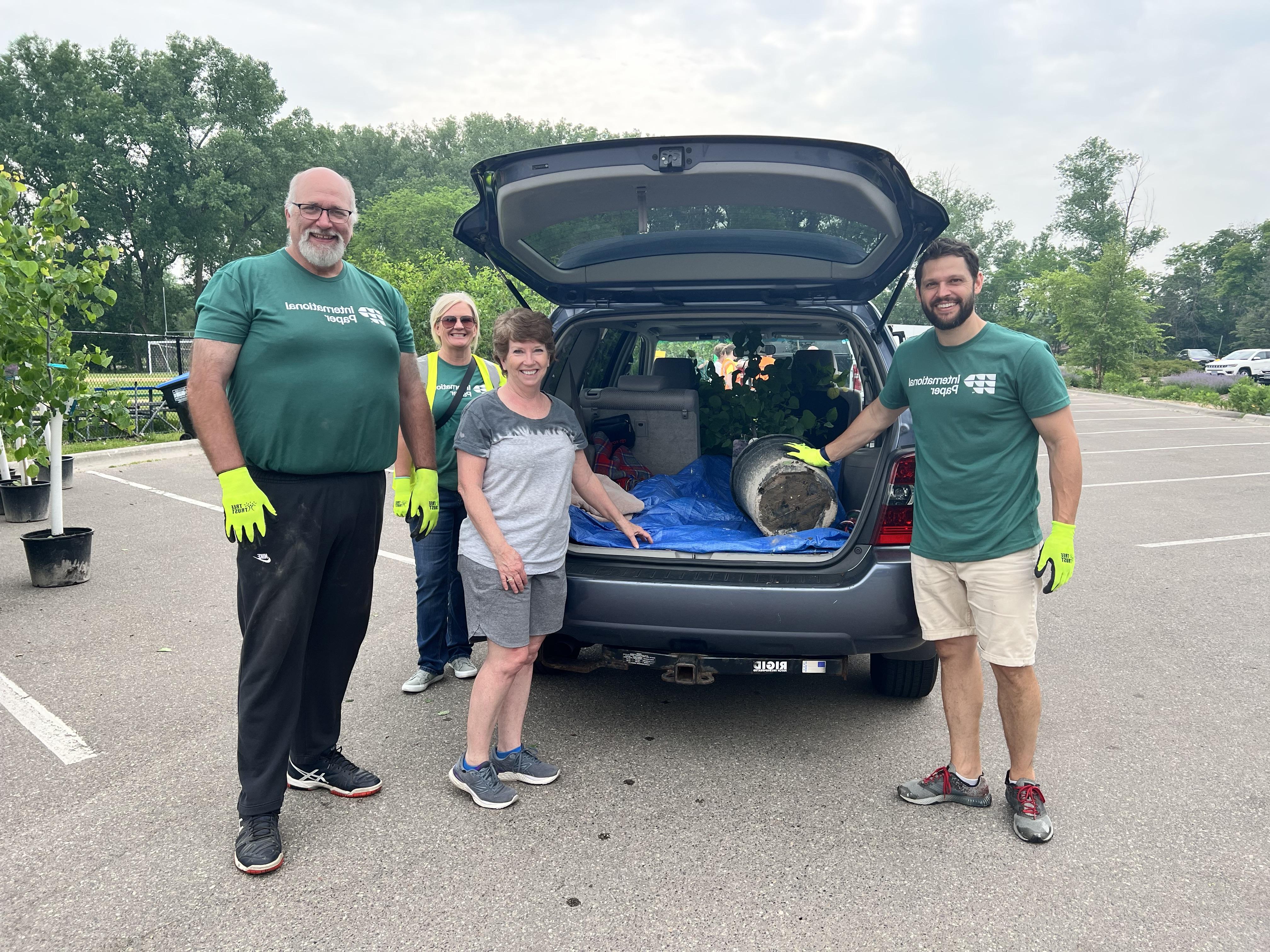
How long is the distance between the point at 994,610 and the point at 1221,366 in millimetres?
42396

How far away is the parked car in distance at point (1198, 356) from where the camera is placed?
48062 mm

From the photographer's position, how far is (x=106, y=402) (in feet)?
18.1

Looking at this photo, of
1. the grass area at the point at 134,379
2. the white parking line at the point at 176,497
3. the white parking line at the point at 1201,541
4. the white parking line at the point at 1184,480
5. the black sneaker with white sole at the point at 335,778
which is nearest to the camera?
the black sneaker with white sole at the point at 335,778

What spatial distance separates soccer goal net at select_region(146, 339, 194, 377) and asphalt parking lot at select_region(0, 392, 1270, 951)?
12312 millimetres

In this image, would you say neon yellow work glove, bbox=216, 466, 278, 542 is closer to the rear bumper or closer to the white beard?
the white beard

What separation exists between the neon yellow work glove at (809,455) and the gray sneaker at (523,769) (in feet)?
4.96

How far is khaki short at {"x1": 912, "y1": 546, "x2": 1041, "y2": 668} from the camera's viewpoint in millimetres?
2625

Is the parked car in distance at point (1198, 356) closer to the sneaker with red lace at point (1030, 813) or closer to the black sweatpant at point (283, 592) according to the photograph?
the sneaker with red lace at point (1030, 813)

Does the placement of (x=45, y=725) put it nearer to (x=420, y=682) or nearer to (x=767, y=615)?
(x=420, y=682)

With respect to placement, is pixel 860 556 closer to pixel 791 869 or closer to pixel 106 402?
pixel 791 869

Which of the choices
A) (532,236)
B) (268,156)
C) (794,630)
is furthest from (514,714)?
(268,156)

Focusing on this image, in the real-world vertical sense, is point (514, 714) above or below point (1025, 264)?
below

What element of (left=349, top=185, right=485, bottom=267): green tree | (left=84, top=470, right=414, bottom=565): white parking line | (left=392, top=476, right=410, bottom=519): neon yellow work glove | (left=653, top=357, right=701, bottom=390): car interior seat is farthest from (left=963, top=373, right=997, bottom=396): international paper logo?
(left=349, top=185, right=485, bottom=267): green tree

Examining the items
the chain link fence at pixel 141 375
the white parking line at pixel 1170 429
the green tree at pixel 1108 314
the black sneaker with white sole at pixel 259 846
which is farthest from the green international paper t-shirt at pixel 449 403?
the green tree at pixel 1108 314
